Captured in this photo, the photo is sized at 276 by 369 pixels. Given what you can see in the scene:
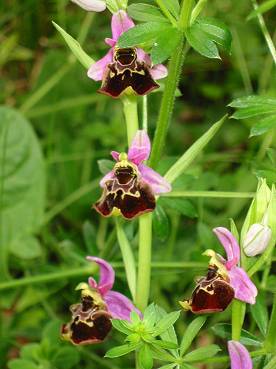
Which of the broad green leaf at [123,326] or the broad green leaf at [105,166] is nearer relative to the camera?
the broad green leaf at [123,326]

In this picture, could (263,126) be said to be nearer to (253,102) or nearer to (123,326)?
(253,102)

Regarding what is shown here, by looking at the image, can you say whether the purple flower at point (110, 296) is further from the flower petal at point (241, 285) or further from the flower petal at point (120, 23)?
the flower petal at point (120, 23)

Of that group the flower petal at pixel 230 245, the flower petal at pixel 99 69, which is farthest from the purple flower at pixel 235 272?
the flower petal at pixel 99 69

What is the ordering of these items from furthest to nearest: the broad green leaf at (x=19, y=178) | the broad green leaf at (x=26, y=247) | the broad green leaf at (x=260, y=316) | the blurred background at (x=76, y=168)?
the broad green leaf at (x=19, y=178), the broad green leaf at (x=26, y=247), the blurred background at (x=76, y=168), the broad green leaf at (x=260, y=316)

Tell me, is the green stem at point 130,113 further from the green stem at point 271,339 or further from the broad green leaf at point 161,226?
the green stem at point 271,339

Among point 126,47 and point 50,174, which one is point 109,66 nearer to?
point 126,47

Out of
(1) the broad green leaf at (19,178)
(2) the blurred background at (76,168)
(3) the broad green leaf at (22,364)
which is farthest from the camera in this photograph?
(1) the broad green leaf at (19,178)

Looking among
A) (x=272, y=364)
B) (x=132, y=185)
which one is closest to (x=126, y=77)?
(x=132, y=185)

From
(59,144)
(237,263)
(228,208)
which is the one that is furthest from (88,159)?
(237,263)

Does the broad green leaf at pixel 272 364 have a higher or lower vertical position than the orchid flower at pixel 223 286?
lower

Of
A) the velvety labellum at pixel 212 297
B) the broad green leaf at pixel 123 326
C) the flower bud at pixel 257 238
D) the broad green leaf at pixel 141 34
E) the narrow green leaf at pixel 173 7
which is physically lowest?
the broad green leaf at pixel 123 326
